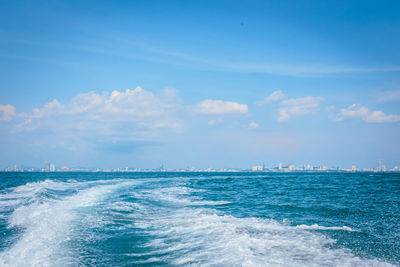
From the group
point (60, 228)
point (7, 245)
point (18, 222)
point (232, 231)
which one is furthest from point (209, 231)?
point (18, 222)

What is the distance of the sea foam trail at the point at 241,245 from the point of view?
678 centimetres

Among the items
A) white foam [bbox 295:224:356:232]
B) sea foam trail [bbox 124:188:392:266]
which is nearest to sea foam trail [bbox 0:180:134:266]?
sea foam trail [bbox 124:188:392:266]

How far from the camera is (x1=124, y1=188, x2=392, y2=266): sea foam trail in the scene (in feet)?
22.2

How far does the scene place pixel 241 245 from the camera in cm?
792

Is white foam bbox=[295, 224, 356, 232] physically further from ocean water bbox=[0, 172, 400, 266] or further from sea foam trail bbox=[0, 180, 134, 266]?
sea foam trail bbox=[0, 180, 134, 266]

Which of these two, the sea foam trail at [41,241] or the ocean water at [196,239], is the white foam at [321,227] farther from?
the sea foam trail at [41,241]

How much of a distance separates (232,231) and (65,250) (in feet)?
17.6

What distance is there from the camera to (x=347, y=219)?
42.9 ft

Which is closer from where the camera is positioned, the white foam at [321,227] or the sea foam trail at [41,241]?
the sea foam trail at [41,241]

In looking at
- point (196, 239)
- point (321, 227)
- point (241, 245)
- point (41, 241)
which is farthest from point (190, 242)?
point (321, 227)

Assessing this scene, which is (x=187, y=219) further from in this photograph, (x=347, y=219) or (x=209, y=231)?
(x=347, y=219)

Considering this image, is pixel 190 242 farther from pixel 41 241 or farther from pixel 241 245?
pixel 41 241

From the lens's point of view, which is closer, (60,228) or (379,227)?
(60,228)

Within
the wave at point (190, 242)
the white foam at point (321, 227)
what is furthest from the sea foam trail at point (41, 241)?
the white foam at point (321, 227)
